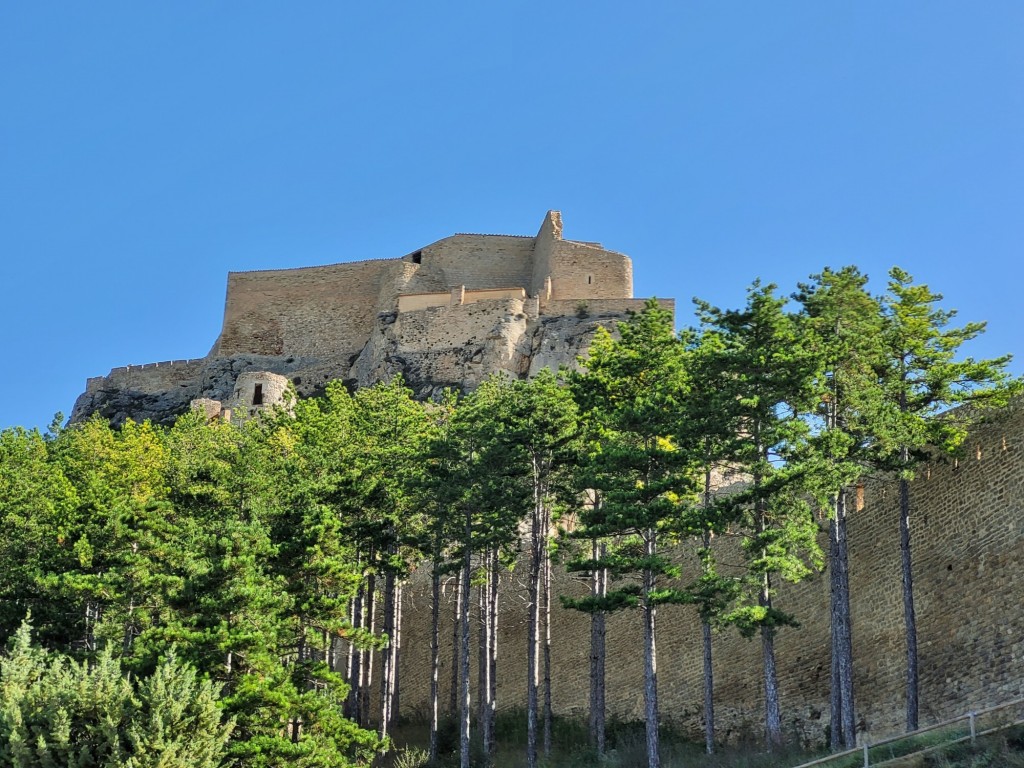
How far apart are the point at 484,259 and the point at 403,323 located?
9660 millimetres

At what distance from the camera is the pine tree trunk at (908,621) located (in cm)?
2381

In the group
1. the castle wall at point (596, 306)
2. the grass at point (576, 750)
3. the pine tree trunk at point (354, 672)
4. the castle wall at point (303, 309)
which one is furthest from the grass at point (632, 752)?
the castle wall at point (303, 309)

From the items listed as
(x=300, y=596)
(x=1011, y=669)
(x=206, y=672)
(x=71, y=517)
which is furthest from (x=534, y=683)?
(x=71, y=517)

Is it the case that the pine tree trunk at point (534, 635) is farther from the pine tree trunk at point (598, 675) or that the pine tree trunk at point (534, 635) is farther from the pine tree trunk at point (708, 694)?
the pine tree trunk at point (708, 694)

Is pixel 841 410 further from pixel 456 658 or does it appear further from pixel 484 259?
pixel 484 259

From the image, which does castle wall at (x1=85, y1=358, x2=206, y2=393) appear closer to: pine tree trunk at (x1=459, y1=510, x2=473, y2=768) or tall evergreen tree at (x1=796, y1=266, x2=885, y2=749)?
pine tree trunk at (x1=459, y1=510, x2=473, y2=768)

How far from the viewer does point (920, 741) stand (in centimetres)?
1975

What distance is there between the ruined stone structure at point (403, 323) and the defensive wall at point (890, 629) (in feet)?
84.3

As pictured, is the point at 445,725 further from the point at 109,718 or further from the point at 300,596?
the point at 109,718

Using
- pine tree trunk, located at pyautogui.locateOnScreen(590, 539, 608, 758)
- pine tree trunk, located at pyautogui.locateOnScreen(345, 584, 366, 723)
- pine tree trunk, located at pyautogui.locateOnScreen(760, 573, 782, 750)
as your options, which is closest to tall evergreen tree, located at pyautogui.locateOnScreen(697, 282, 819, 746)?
pine tree trunk, located at pyautogui.locateOnScreen(760, 573, 782, 750)

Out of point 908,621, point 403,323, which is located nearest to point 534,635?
point 908,621

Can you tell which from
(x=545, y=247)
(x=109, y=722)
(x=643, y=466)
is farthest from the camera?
(x=545, y=247)

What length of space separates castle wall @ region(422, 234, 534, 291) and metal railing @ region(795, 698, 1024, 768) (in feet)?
Result: 170

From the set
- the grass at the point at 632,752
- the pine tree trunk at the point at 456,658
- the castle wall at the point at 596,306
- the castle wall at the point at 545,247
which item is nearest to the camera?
the grass at the point at 632,752
